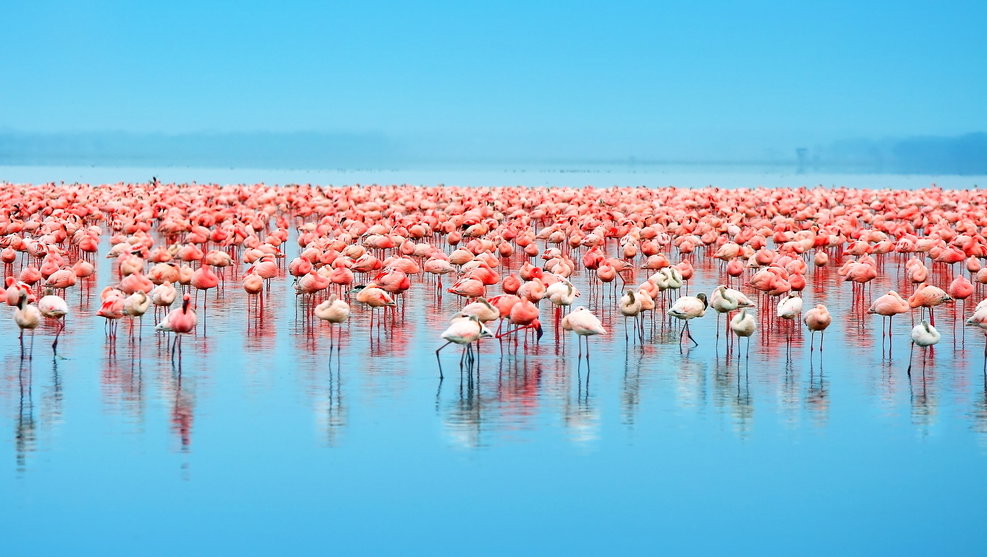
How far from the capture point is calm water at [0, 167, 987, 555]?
949 centimetres

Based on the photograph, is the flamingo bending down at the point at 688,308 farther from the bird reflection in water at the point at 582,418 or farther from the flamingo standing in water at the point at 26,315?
the flamingo standing in water at the point at 26,315

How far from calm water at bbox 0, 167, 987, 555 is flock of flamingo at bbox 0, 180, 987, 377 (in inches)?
21.7

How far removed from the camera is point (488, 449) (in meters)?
11.3

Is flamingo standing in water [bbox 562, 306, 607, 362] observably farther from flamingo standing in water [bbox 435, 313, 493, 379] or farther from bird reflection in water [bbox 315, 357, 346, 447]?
bird reflection in water [bbox 315, 357, 346, 447]

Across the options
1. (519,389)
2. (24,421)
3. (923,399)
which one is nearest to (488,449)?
(519,389)

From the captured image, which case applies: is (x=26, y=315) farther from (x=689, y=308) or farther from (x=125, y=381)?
(x=689, y=308)

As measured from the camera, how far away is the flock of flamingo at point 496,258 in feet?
52.1

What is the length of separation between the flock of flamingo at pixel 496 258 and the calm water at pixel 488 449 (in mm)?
551

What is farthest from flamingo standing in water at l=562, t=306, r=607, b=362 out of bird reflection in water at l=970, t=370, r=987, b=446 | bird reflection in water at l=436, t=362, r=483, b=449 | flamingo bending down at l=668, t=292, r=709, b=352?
bird reflection in water at l=970, t=370, r=987, b=446

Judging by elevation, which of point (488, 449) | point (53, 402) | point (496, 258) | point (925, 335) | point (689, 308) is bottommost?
point (488, 449)

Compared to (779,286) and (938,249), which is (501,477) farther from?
(938,249)

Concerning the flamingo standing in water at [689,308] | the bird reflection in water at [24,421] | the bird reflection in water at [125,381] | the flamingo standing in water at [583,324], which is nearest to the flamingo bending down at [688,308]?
the flamingo standing in water at [689,308]

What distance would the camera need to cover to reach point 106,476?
10.5m

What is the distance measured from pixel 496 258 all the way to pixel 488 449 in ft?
41.4
